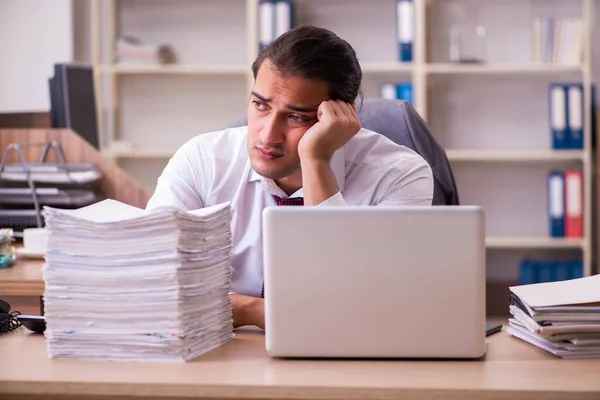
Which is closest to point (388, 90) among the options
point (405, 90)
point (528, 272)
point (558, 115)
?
point (405, 90)

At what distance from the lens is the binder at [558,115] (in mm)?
4172

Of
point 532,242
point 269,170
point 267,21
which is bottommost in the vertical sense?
point 532,242

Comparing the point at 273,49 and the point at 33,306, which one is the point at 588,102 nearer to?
the point at 273,49

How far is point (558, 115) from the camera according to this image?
420 cm

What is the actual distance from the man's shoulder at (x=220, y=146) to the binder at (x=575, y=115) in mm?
2591

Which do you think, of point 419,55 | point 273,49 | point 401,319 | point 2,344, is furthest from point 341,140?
point 419,55

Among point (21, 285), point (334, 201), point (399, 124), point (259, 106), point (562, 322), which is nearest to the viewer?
point (562, 322)

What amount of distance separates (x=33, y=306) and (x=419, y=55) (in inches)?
108

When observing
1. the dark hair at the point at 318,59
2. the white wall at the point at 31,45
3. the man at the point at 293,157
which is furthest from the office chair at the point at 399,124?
the white wall at the point at 31,45

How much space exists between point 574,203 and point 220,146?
2.69 metres

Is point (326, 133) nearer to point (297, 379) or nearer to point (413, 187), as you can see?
point (413, 187)

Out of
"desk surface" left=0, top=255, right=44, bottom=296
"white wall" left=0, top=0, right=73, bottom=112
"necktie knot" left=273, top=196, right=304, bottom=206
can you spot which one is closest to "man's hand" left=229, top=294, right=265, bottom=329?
"necktie knot" left=273, top=196, right=304, bottom=206

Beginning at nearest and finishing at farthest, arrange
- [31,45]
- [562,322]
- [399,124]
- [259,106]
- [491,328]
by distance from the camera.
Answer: [562,322] < [491,328] < [259,106] < [399,124] < [31,45]

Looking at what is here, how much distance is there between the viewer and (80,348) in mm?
1208
